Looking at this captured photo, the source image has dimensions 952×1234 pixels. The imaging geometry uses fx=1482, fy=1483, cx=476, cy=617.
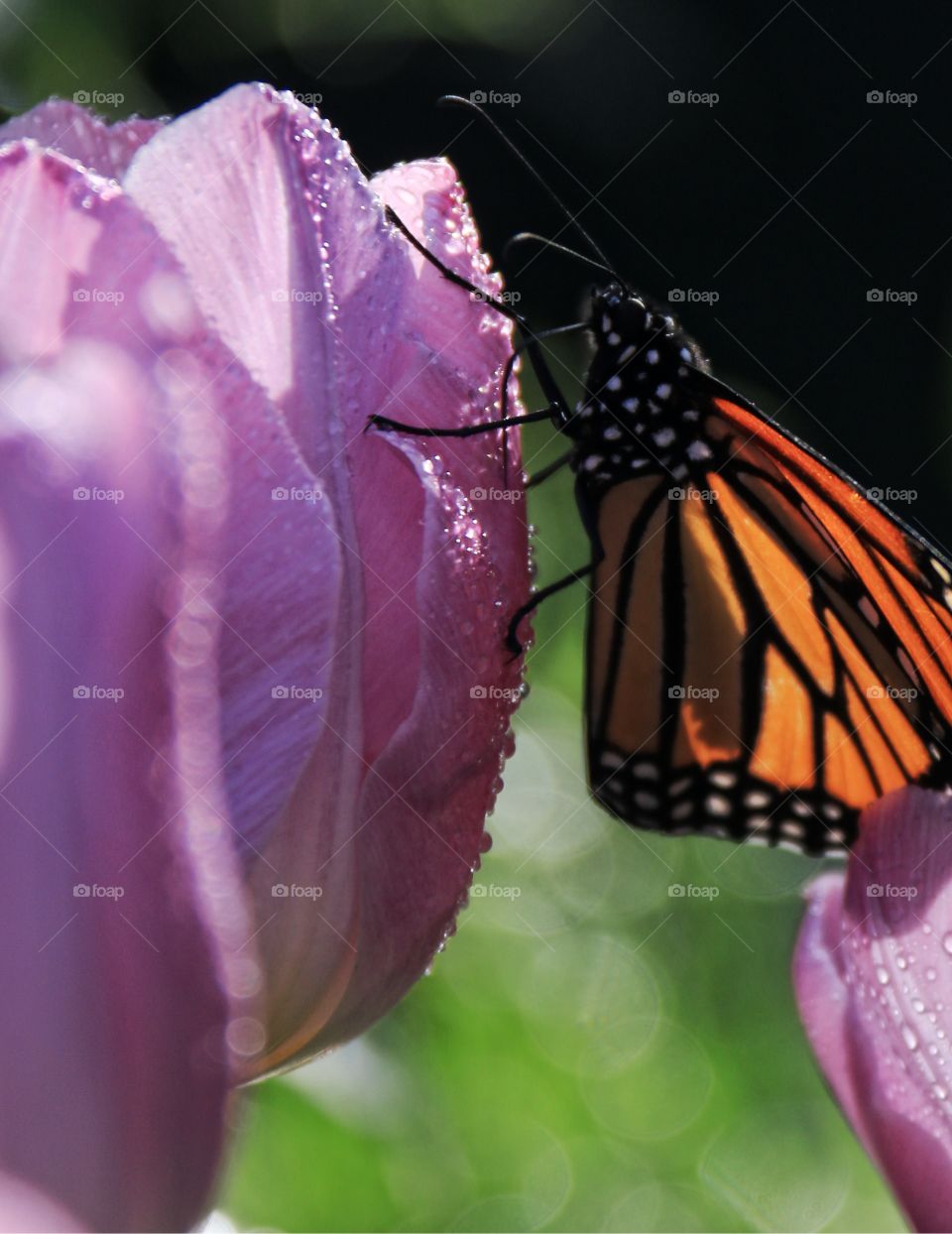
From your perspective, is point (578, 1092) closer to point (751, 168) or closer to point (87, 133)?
point (87, 133)

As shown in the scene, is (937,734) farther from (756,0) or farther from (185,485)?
(756,0)

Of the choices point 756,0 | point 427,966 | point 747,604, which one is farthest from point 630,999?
point 756,0

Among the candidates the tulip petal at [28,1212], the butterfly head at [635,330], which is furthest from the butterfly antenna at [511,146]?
the tulip petal at [28,1212]

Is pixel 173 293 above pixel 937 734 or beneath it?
above

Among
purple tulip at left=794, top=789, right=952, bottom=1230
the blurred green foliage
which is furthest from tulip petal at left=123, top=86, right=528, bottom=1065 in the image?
the blurred green foliage

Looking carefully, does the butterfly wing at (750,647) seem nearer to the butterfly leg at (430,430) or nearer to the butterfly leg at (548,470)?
the butterfly leg at (548,470)
